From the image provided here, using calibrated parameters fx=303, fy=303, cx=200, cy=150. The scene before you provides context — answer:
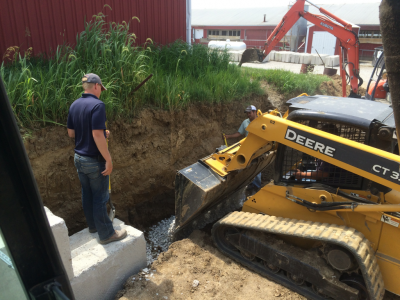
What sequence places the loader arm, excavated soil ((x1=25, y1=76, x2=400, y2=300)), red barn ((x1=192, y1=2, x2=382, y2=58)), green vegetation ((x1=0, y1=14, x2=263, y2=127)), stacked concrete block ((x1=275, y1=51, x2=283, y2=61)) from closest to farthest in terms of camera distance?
the loader arm < excavated soil ((x1=25, y1=76, x2=400, y2=300)) < green vegetation ((x1=0, y1=14, x2=263, y2=127)) < stacked concrete block ((x1=275, y1=51, x2=283, y2=61)) < red barn ((x1=192, y1=2, x2=382, y2=58))

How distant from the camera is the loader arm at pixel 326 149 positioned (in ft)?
8.79

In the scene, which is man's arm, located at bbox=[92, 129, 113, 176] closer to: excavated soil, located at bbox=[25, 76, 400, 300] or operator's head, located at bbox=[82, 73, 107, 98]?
operator's head, located at bbox=[82, 73, 107, 98]

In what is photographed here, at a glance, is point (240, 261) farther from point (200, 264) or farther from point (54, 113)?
point (54, 113)

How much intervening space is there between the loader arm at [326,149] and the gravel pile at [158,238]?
1895 mm

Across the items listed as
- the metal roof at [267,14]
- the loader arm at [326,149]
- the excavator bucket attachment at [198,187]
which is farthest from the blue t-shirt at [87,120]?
the metal roof at [267,14]

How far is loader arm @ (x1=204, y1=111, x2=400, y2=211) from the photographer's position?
2.68m

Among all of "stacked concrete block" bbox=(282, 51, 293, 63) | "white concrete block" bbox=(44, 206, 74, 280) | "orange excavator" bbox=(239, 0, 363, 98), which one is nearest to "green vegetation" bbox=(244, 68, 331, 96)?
"orange excavator" bbox=(239, 0, 363, 98)

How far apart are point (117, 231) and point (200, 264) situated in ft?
3.48

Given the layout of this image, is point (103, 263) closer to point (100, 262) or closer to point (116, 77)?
point (100, 262)

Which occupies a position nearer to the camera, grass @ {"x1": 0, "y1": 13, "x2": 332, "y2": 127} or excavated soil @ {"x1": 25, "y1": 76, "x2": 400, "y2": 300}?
excavated soil @ {"x1": 25, "y1": 76, "x2": 400, "y2": 300}

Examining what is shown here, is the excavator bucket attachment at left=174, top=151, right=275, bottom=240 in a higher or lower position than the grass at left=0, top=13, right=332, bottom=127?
lower

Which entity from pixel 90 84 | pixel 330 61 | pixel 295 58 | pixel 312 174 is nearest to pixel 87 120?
pixel 90 84

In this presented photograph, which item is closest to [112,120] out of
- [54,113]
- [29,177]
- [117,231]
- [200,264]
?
[54,113]

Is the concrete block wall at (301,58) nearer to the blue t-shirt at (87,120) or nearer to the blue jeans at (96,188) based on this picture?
the blue t-shirt at (87,120)
